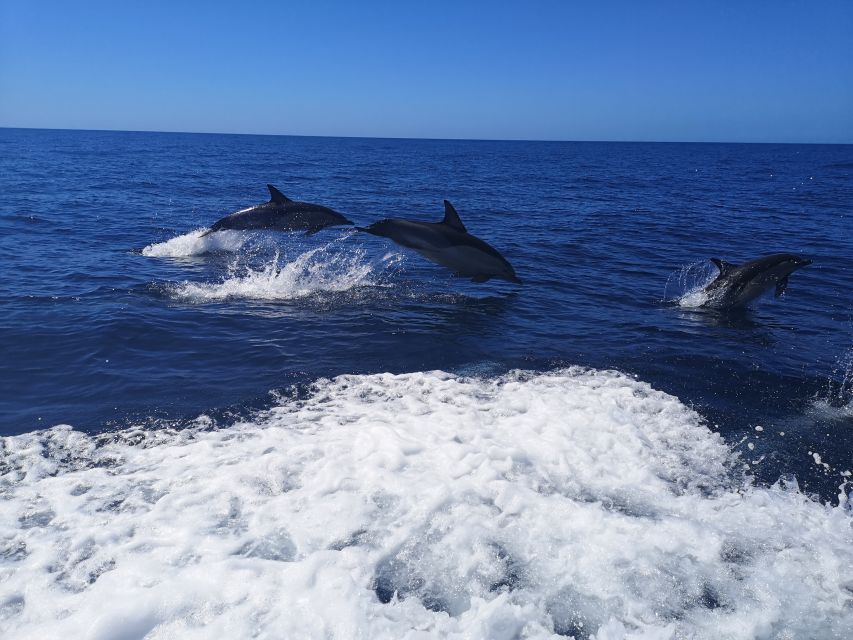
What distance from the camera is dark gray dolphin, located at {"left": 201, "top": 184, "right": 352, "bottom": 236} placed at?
15.5 meters

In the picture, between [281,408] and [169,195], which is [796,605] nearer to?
[281,408]

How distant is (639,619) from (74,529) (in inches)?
181

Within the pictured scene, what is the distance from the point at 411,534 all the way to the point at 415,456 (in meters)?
1.32

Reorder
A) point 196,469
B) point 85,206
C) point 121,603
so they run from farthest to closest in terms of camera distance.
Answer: point 85,206, point 196,469, point 121,603

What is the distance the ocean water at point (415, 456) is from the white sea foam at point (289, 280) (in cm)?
10

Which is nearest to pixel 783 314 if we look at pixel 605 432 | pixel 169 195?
pixel 605 432

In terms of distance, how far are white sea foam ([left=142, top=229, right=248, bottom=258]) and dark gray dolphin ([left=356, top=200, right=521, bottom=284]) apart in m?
7.17

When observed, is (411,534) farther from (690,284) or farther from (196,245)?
(196,245)

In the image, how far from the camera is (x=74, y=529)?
4.79 meters

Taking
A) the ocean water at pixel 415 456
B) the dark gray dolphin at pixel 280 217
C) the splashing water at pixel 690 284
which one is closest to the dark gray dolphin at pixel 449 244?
the ocean water at pixel 415 456

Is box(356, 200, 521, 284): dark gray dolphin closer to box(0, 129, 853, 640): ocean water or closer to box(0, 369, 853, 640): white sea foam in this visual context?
box(0, 129, 853, 640): ocean water

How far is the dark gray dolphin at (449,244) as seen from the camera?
12.1 metres

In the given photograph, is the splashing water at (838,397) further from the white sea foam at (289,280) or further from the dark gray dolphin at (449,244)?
the white sea foam at (289,280)

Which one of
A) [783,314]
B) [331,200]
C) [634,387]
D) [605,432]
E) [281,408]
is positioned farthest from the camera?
[331,200]
